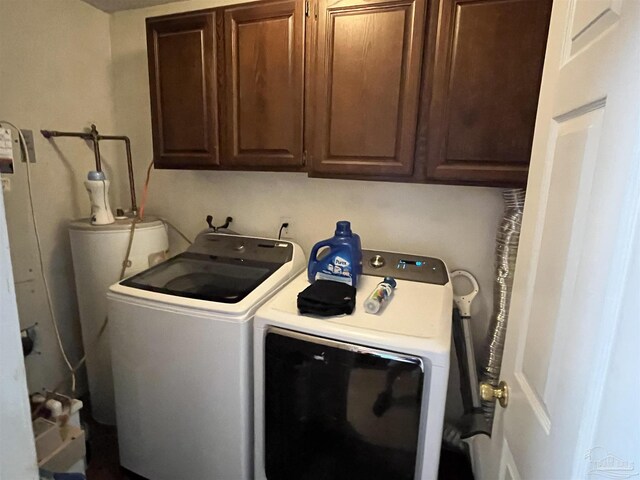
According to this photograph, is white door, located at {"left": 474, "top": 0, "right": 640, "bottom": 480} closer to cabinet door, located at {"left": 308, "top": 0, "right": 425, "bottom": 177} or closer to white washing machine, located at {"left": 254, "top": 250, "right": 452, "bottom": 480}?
white washing machine, located at {"left": 254, "top": 250, "right": 452, "bottom": 480}

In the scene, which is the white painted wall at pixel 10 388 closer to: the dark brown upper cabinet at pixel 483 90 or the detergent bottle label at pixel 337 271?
the detergent bottle label at pixel 337 271

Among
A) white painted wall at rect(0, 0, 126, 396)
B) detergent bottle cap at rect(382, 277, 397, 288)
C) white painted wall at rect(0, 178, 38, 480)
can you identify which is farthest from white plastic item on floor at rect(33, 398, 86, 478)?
detergent bottle cap at rect(382, 277, 397, 288)

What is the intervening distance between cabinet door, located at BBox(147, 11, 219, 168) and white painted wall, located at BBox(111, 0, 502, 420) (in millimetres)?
328

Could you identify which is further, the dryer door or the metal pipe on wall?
the metal pipe on wall

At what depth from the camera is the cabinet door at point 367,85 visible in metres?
1.33

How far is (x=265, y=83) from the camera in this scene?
1.55 meters

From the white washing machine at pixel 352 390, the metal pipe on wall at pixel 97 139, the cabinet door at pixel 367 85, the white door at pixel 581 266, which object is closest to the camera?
the white door at pixel 581 266

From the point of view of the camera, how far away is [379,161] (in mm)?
1450

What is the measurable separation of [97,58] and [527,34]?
88.6 inches

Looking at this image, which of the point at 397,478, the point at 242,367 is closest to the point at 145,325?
the point at 242,367

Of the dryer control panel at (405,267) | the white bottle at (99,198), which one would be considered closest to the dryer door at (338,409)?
the dryer control panel at (405,267)

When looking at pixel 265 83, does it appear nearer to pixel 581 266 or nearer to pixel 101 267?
pixel 101 267

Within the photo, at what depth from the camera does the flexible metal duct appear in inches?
57.8

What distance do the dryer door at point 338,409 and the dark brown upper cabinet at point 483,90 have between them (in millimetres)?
779
